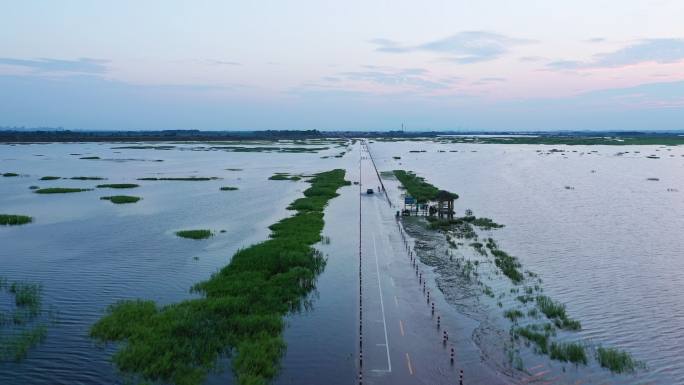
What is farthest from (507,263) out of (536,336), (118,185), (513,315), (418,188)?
(118,185)

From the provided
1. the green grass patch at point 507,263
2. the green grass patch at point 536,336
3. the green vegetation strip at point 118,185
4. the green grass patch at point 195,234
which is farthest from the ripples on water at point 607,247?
the green vegetation strip at point 118,185

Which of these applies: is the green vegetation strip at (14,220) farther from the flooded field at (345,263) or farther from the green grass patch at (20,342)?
the green grass patch at (20,342)

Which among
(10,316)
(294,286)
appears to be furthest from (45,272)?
(294,286)

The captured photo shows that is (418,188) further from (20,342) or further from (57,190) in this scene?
(20,342)

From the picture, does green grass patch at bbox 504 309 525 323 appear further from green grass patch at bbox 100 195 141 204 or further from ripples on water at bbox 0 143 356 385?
green grass patch at bbox 100 195 141 204

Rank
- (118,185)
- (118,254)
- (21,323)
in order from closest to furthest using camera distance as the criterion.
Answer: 1. (21,323)
2. (118,254)
3. (118,185)

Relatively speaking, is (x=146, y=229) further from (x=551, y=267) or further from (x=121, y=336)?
(x=551, y=267)

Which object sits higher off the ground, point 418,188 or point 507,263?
point 418,188
